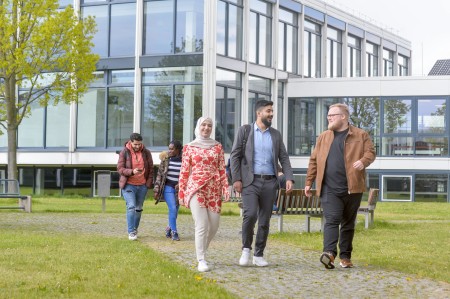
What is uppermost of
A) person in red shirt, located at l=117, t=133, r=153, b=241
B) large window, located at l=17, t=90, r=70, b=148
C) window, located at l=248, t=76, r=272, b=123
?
window, located at l=248, t=76, r=272, b=123

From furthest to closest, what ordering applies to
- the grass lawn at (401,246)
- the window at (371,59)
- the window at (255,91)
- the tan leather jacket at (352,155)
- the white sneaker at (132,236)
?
the window at (371,59) → the window at (255,91) → the white sneaker at (132,236) → the grass lawn at (401,246) → the tan leather jacket at (352,155)

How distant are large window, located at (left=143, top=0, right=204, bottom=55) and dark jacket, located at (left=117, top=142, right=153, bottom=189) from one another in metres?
22.3

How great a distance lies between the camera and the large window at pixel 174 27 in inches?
1510

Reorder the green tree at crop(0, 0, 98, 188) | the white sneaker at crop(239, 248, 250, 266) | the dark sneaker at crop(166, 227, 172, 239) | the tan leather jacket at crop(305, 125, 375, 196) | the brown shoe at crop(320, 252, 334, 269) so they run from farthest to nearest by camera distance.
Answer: the green tree at crop(0, 0, 98, 188), the dark sneaker at crop(166, 227, 172, 239), the white sneaker at crop(239, 248, 250, 266), the tan leather jacket at crop(305, 125, 375, 196), the brown shoe at crop(320, 252, 334, 269)

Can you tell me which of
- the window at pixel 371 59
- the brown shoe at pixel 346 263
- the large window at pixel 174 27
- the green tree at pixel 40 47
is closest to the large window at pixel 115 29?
the large window at pixel 174 27

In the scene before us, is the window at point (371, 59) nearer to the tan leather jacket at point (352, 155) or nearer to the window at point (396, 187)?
the window at point (396, 187)

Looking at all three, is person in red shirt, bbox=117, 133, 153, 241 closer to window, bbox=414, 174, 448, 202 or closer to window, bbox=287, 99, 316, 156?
window, bbox=414, 174, 448, 202

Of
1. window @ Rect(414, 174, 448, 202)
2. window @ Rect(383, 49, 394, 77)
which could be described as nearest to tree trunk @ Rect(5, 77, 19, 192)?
window @ Rect(414, 174, 448, 202)

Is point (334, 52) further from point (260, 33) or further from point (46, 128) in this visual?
point (46, 128)

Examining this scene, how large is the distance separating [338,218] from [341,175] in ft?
1.70

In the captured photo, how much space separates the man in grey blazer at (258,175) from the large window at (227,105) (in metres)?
27.1

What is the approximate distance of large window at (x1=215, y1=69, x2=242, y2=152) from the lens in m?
39.3

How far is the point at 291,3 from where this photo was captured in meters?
46.0

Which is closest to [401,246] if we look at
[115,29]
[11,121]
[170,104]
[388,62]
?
[11,121]
